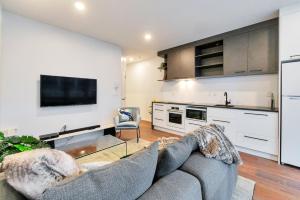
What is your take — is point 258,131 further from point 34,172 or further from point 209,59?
point 34,172

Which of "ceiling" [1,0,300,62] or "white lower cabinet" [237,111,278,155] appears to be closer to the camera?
"ceiling" [1,0,300,62]

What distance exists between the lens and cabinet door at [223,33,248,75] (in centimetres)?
323

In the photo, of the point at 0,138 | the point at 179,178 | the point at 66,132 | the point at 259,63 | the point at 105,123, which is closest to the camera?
the point at 179,178

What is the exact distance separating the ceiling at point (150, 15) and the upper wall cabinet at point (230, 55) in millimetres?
210

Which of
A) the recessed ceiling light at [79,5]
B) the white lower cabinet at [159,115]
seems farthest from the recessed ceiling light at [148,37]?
the white lower cabinet at [159,115]

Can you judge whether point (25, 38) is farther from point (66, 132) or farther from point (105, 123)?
point (105, 123)

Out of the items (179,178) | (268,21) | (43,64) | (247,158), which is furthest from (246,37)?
(43,64)

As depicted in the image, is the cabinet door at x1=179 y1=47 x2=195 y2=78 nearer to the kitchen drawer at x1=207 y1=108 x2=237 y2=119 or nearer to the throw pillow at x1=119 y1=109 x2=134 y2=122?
the kitchen drawer at x1=207 y1=108 x2=237 y2=119

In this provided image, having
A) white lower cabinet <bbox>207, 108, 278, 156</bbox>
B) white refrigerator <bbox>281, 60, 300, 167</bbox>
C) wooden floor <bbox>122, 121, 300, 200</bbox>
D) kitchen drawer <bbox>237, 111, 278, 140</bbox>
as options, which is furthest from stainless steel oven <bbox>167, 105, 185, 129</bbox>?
white refrigerator <bbox>281, 60, 300, 167</bbox>

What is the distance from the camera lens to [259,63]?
3.04 m

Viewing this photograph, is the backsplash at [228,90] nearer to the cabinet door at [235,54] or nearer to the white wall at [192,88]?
the white wall at [192,88]

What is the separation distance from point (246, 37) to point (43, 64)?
4.11 metres

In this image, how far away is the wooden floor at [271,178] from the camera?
1.78 metres

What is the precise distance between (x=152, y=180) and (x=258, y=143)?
271cm
